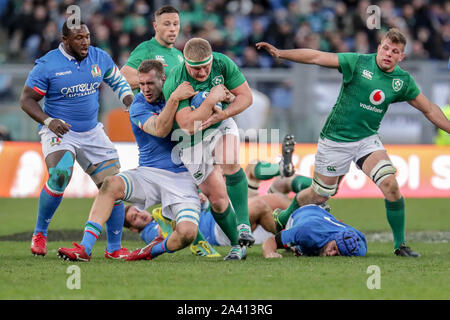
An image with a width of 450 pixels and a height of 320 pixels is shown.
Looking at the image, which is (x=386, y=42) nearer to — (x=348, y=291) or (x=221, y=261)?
(x=221, y=261)

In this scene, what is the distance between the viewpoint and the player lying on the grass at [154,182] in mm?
7328

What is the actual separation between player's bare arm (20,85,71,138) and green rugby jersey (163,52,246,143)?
1.14m

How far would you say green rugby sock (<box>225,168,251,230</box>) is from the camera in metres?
7.95

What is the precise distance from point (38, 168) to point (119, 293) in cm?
887

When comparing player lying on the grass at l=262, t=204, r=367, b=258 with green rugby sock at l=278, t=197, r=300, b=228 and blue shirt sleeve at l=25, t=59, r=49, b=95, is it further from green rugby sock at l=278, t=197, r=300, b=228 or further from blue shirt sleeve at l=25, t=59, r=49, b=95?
blue shirt sleeve at l=25, t=59, r=49, b=95

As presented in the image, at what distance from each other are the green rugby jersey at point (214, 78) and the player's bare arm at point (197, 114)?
21 centimetres

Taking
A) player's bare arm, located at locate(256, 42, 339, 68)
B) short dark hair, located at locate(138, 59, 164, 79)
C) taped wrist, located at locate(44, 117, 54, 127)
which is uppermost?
player's bare arm, located at locate(256, 42, 339, 68)

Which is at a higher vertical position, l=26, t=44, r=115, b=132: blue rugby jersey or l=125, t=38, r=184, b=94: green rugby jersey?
l=125, t=38, r=184, b=94: green rugby jersey

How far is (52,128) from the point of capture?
8.09m

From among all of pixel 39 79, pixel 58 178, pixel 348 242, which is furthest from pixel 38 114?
pixel 348 242

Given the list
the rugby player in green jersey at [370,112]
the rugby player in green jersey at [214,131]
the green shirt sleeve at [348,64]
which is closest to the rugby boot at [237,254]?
the rugby player in green jersey at [214,131]

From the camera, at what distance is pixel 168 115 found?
7.18 meters

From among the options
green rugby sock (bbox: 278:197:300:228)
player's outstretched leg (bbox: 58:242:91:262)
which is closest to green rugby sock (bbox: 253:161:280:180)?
green rugby sock (bbox: 278:197:300:228)

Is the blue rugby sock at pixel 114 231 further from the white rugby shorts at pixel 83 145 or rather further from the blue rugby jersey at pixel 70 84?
the blue rugby jersey at pixel 70 84
